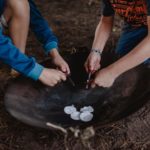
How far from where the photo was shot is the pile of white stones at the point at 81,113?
187cm

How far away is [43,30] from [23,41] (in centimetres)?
12

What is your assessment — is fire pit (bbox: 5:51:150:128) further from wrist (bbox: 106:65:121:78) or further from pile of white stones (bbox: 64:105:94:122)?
wrist (bbox: 106:65:121:78)

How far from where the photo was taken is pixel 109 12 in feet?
6.96

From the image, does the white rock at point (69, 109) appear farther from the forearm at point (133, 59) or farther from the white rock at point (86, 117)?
the forearm at point (133, 59)

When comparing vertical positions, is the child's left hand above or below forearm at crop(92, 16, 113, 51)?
below

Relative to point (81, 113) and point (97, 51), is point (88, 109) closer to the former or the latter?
point (81, 113)

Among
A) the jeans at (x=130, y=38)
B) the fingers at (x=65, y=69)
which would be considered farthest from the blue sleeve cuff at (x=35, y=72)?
the jeans at (x=130, y=38)

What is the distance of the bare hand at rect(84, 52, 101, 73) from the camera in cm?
200

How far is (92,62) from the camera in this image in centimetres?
201

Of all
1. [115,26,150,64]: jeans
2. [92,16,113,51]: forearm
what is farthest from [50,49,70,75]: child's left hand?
[115,26,150,64]: jeans

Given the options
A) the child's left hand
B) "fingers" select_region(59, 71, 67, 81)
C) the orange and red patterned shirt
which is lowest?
the child's left hand

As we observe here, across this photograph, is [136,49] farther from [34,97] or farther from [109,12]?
[34,97]

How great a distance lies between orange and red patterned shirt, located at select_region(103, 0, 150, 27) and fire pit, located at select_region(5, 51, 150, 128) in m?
0.23

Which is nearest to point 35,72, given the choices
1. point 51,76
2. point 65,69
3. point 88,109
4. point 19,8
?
point 51,76
